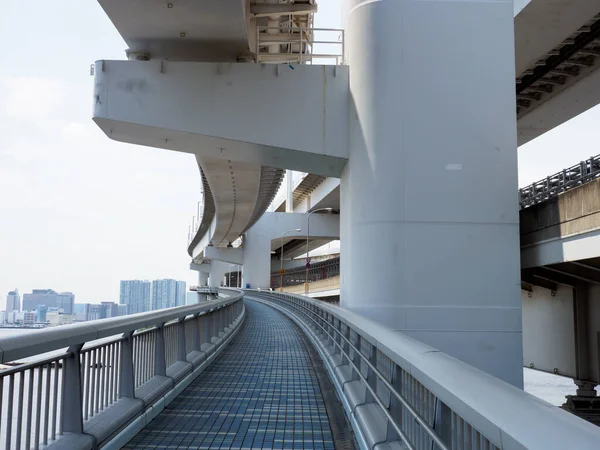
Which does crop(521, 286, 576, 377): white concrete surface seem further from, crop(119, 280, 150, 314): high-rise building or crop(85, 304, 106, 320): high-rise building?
crop(119, 280, 150, 314): high-rise building

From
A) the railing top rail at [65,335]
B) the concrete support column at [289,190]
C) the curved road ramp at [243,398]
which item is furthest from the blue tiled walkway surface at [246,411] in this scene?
the concrete support column at [289,190]

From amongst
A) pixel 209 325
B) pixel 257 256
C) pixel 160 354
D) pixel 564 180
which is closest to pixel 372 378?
pixel 160 354

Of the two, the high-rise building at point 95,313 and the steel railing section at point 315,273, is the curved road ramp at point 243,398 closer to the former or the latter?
the high-rise building at point 95,313

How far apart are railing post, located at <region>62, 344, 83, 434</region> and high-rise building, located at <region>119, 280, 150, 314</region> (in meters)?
146

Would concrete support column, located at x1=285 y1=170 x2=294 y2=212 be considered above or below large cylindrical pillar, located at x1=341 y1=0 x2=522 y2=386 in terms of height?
above

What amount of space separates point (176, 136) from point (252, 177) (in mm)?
15794

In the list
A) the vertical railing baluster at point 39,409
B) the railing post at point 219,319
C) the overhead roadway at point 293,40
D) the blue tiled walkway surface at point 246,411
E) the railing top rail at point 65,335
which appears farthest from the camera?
the railing post at point 219,319

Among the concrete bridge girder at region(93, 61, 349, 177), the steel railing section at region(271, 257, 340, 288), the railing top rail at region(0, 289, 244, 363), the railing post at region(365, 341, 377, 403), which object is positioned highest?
the concrete bridge girder at region(93, 61, 349, 177)

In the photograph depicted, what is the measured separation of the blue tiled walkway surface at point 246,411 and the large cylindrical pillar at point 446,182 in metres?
2.85

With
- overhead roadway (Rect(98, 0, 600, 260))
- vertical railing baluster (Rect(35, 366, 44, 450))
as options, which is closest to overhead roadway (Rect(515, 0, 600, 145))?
overhead roadway (Rect(98, 0, 600, 260))

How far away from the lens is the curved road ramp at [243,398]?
253cm

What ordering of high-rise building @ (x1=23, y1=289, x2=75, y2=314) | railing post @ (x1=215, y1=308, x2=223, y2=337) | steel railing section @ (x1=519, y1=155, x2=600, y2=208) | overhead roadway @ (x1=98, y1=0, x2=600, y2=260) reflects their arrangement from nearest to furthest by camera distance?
1. overhead roadway @ (x1=98, y1=0, x2=600, y2=260)
2. railing post @ (x1=215, y1=308, x2=223, y2=337)
3. steel railing section @ (x1=519, y1=155, x2=600, y2=208)
4. high-rise building @ (x1=23, y1=289, x2=75, y2=314)

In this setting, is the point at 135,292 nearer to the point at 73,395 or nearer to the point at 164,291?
the point at 164,291

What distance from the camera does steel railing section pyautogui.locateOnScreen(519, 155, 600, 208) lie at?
642 inches
